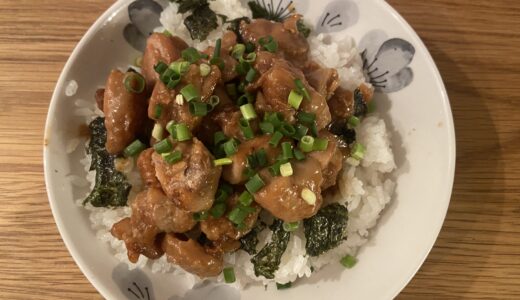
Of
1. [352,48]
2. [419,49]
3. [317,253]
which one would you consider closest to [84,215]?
[317,253]

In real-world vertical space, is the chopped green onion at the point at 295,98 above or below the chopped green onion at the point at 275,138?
above

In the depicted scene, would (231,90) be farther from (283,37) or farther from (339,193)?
(339,193)

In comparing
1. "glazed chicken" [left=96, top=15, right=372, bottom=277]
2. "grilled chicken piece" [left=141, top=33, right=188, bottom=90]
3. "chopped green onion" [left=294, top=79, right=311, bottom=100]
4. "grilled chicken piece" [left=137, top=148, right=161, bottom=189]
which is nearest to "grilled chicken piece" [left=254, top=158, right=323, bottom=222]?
"glazed chicken" [left=96, top=15, right=372, bottom=277]

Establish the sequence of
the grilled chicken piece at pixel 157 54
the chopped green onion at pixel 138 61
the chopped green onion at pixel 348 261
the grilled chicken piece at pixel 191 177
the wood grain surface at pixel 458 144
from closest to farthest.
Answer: the grilled chicken piece at pixel 191 177 < the grilled chicken piece at pixel 157 54 < the chopped green onion at pixel 348 261 < the wood grain surface at pixel 458 144 < the chopped green onion at pixel 138 61

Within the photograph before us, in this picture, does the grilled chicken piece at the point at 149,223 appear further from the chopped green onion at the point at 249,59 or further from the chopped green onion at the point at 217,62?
the chopped green onion at the point at 249,59

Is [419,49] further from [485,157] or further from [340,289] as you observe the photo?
[340,289]

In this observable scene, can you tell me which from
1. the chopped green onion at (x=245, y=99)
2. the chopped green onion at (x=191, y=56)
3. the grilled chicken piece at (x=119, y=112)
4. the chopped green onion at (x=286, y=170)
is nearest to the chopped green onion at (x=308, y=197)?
the chopped green onion at (x=286, y=170)

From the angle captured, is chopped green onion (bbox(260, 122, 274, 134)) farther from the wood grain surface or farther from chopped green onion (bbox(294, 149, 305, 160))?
the wood grain surface
